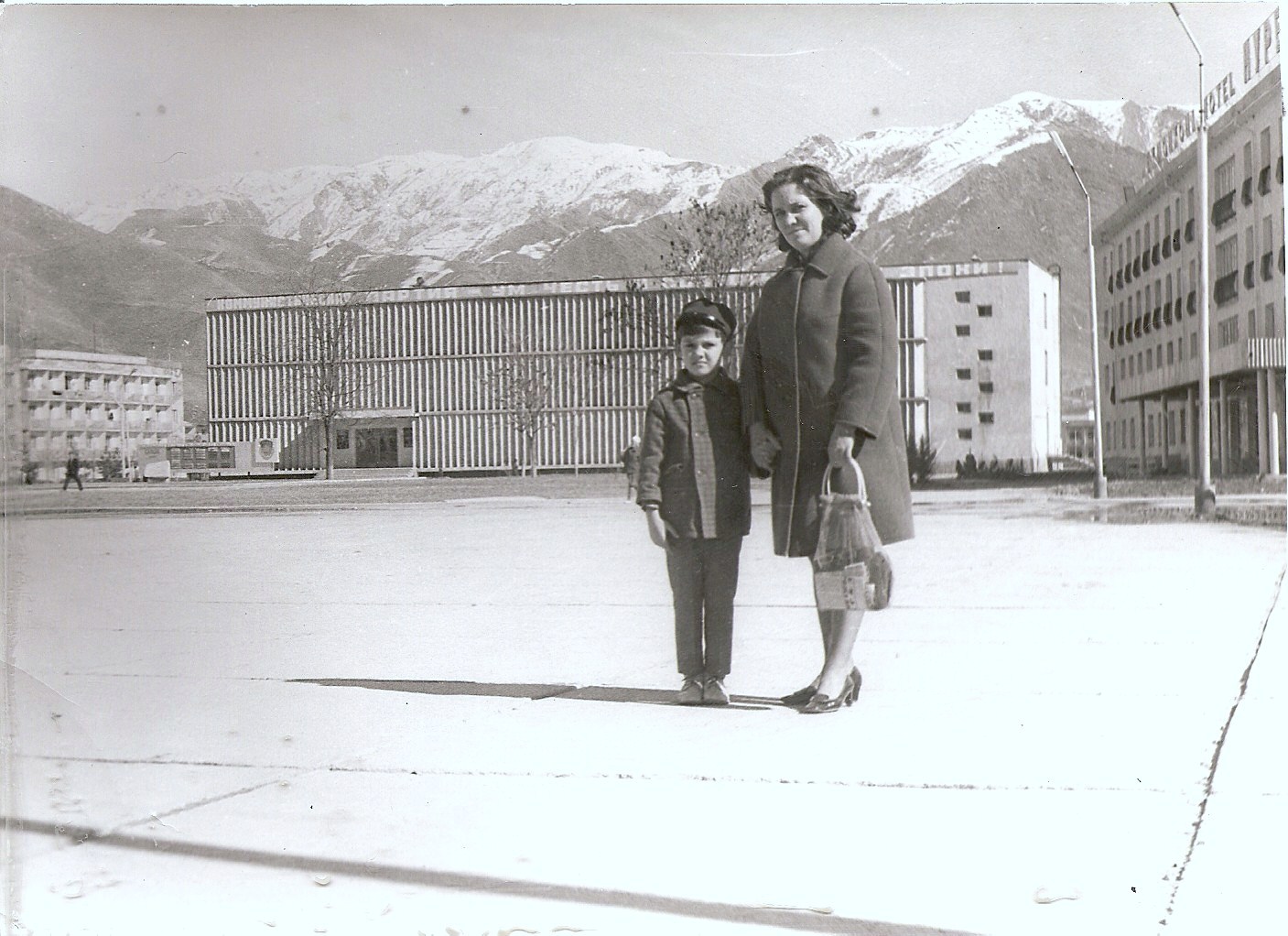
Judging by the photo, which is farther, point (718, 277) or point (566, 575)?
point (566, 575)

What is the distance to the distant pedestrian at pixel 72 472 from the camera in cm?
573

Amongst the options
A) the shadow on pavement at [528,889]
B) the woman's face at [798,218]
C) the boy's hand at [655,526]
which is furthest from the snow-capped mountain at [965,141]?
the shadow on pavement at [528,889]

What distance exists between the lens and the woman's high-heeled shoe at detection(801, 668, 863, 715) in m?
4.67

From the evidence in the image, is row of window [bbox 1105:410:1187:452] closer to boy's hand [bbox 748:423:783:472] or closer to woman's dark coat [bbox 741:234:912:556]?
woman's dark coat [bbox 741:234:912:556]

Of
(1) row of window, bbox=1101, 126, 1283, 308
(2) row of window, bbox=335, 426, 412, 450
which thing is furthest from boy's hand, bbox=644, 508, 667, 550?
(1) row of window, bbox=1101, 126, 1283, 308

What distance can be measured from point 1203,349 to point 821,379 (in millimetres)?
2041

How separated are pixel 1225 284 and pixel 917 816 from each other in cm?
291

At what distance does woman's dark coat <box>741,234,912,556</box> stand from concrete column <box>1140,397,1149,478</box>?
130cm

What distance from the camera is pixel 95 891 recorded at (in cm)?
353

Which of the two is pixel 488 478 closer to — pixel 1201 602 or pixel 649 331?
pixel 649 331

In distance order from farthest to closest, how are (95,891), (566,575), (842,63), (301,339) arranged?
(566,575), (301,339), (842,63), (95,891)

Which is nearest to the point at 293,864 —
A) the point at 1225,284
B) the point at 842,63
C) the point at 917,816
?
the point at 917,816

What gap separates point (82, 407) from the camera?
230 inches

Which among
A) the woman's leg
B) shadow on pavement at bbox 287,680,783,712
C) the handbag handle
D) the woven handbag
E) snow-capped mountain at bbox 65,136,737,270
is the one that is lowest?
shadow on pavement at bbox 287,680,783,712
